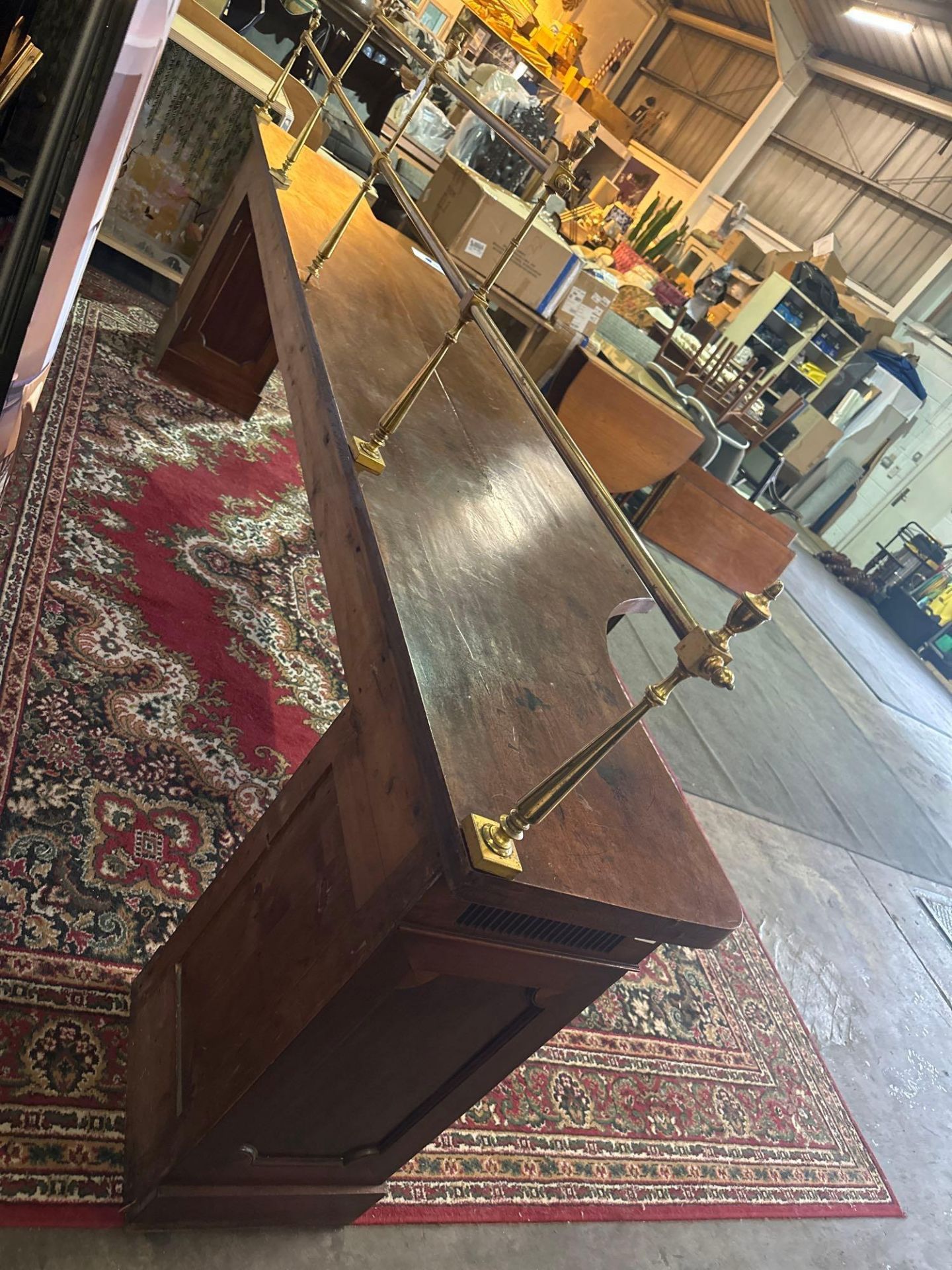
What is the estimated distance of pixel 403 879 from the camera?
841 millimetres

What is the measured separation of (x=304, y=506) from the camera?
117 inches

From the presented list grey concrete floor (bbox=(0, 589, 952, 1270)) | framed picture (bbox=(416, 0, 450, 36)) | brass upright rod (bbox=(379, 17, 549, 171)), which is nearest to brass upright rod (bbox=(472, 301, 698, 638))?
brass upright rod (bbox=(379, 17, 549, 171))

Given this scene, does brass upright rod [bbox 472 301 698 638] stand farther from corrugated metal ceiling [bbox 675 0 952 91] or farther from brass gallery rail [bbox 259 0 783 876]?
corrugated metal ceiling [bbox 675 0 952 91]

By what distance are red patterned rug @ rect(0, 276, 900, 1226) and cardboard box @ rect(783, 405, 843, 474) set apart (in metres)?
6.81

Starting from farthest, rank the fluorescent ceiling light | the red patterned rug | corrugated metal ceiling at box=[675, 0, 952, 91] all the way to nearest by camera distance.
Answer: the fluorescent ceiling light
corrugated metal ceiling at box=[675, 0, 952, 91]
the red patterned rug

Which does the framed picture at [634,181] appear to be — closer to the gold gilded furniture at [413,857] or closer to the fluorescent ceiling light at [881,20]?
the fluorescent ceiling light at [881,20]

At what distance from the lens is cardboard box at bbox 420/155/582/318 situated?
12.3 ft

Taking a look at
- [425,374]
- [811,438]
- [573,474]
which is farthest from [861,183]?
[425,374]

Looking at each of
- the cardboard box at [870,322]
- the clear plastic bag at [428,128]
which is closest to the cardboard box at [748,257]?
the cardboard box at [870,322]

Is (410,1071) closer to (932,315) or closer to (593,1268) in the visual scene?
(593,1268)

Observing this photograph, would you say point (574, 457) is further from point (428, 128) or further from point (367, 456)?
point (428, 128)

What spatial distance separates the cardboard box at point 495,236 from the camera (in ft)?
12.3

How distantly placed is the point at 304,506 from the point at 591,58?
1453cm

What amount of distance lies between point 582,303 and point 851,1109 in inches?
144
